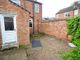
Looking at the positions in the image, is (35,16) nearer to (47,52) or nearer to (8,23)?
(8,23)

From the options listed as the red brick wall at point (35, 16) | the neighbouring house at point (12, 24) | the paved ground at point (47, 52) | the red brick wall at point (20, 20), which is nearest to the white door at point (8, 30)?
the neighbouring house at point (12, 24)

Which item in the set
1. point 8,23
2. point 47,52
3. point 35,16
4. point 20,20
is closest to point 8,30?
point 8,23

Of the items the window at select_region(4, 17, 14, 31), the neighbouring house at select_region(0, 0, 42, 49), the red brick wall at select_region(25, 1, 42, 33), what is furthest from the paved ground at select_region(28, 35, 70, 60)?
the red brick wall at select_region(25, 1, 42, 33)

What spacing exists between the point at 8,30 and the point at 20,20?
1347 mm

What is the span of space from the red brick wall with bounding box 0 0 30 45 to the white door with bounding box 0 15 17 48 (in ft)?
1.45

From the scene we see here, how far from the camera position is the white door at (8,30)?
7.90 meters

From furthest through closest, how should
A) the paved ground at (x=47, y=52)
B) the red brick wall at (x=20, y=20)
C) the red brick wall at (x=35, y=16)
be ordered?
the red brick wall at (x=35, y=16), the red brick wall at (x=20, y=20), the paved ground at (x=47, y=52)

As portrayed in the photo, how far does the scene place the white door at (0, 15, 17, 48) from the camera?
790 centimetres

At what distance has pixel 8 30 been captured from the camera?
810cm

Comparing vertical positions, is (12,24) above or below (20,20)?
below

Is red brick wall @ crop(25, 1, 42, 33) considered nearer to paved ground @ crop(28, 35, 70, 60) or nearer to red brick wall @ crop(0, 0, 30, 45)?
red brick wall @ crop(0, 0, 30, 45)

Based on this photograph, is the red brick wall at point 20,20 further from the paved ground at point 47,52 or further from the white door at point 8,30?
the paved ground at point 47,52

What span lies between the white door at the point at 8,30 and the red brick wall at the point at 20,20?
1.45 feet

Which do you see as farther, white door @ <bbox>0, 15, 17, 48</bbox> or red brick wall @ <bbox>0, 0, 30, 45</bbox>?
red brick wall @ <bbox>0, 0, 30, 45</bbox>
